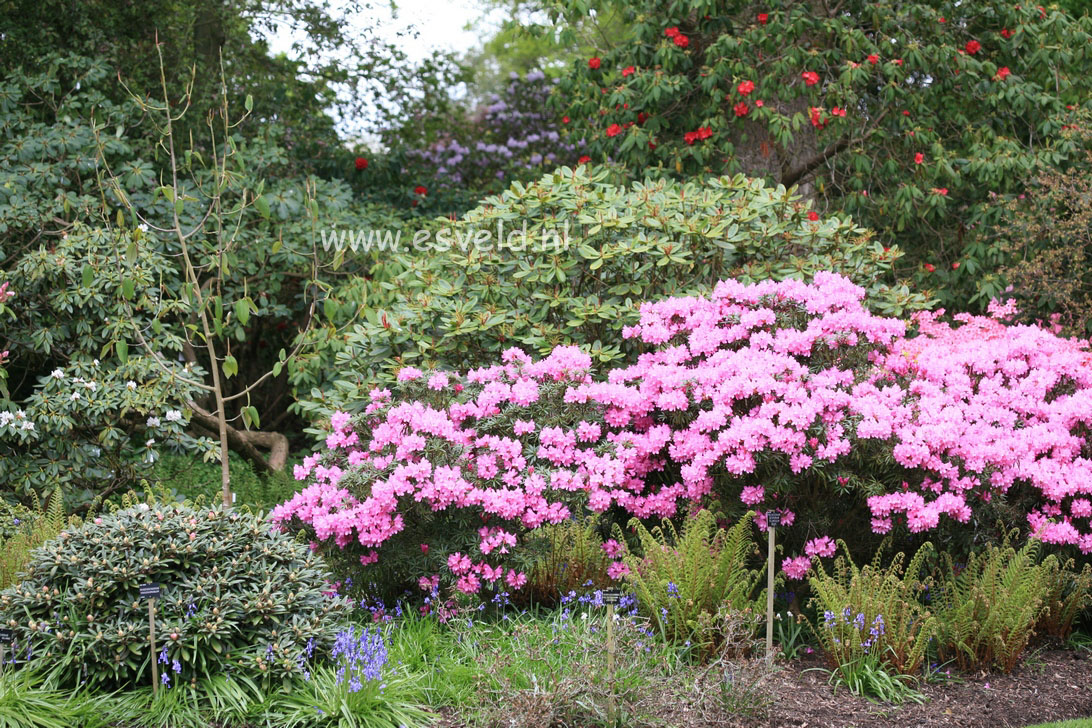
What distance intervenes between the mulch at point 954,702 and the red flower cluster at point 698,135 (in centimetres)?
449

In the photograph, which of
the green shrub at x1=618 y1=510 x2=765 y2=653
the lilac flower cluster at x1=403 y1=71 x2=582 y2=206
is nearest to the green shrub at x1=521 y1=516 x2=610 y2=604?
the green shrub at x1=618 y1=510 x2=765 y2=653

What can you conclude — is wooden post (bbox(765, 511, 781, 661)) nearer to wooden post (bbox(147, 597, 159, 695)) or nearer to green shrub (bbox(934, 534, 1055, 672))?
green shrub (bbox(934, 534, 1055, 672))

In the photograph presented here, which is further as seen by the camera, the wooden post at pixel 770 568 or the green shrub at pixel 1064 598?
the green shrub at pixel 1064 598

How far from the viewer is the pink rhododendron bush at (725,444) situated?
4.21 meters

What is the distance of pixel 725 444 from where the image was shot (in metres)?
4.21

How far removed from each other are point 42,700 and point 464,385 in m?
2.36

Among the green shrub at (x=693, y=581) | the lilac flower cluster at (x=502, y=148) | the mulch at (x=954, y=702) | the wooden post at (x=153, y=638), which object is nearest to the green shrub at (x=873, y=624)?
the mulch at (x=954, y=702)

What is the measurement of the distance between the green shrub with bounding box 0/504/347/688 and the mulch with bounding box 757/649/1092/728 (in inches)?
67.7

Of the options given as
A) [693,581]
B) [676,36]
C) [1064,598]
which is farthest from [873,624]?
[676,36]

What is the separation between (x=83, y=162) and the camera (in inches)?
265

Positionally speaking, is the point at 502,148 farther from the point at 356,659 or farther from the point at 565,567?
the point at 356,659

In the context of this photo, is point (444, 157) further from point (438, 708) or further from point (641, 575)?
point (438, 708)

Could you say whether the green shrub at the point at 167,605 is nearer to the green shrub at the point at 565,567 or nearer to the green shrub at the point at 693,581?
the green shrub at the point at 565,567

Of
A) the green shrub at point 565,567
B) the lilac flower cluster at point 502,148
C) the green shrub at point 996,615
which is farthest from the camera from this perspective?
the lilac flower cluster at point 502,148
